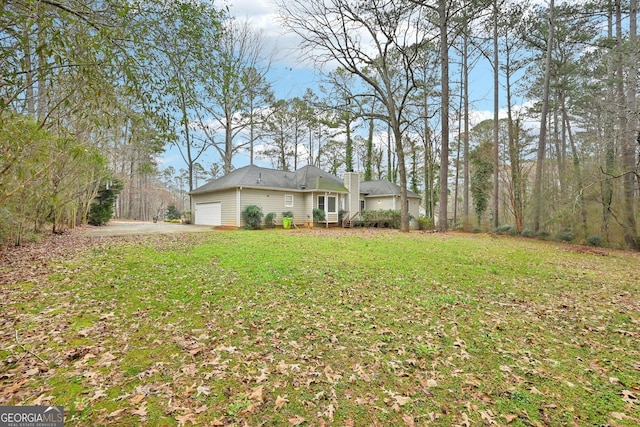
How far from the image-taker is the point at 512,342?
124 inches

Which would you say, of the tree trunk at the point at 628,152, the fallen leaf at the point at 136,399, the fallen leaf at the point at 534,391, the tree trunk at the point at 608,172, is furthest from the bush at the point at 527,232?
the fallen leaf at the point at 136,399

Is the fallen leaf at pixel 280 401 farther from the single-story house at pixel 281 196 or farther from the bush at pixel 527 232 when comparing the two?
the bush at pixel 527 232

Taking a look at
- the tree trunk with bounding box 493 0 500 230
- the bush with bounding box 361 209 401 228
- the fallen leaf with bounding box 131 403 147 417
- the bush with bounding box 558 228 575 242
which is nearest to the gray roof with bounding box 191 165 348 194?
the bush with bounding box 361 209 401 228

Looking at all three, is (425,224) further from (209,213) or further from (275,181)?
(209,213)

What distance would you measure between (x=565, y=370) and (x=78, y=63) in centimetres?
547

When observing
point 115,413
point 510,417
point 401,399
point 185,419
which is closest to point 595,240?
point 510,417

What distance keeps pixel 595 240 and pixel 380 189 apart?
44.5 feet

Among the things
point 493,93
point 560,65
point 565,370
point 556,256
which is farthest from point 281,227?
point 560,65

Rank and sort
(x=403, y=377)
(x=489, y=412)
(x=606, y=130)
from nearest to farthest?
(x=489, y=412)
(x=403, y=377)
(x=606, y=130)

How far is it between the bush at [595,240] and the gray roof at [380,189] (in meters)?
12.0

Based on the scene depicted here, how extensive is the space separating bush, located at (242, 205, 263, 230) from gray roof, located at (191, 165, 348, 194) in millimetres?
1358

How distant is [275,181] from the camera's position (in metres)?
18.2

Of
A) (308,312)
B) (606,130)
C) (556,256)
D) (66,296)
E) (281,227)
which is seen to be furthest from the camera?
(281,227)

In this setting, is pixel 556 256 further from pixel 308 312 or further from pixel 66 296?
pixel 66 296
